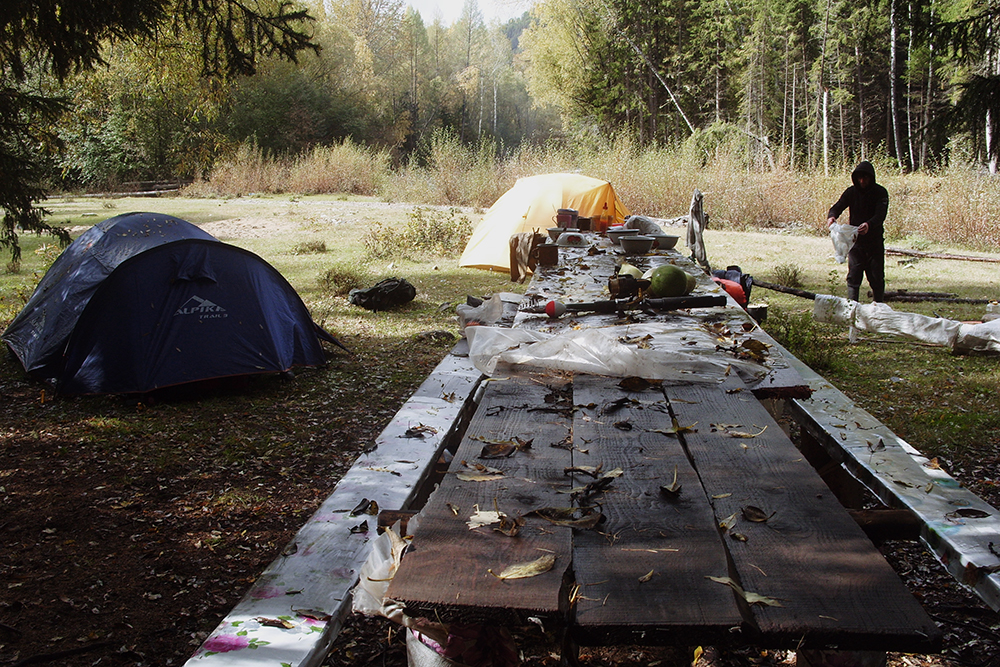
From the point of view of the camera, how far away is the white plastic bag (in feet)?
24.1

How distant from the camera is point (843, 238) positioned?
24.2 ft

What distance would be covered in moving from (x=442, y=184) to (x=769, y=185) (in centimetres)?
807

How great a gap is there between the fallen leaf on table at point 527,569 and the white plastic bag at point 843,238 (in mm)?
7057

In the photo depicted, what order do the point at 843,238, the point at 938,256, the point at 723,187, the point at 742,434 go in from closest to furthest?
the point at 742,434 < the point at 843,238 < the point at 938,256 < the point at 723,187

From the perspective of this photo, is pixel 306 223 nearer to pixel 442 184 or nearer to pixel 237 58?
pixel 442 184

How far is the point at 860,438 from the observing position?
252cm

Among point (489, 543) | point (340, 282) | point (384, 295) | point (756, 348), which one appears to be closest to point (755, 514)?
point (489, 543)

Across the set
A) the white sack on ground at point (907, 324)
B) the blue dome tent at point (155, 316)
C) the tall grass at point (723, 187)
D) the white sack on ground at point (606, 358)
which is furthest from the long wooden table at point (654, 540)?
the tall grass at point (723, 187)

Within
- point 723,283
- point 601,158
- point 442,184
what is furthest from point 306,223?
point 723,283

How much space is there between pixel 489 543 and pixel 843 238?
7.18 metres

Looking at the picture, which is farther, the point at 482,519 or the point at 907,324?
the point at 907,324

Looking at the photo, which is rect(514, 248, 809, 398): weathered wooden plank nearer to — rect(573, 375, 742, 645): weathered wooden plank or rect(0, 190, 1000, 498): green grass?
rect(573, 375, 742, 645): weathered wooden plank

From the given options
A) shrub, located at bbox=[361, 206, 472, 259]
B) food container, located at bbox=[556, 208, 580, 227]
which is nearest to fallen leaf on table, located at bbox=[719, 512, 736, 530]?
food container, located at bbox=[556, 208, 580, 227]

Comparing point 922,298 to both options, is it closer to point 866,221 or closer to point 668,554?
point 866,221
